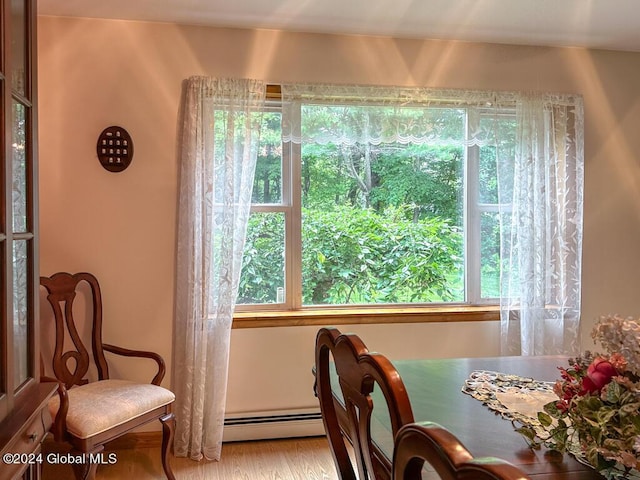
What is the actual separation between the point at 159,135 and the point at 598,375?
2504mm

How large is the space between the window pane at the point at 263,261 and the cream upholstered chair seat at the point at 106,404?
2.60ft

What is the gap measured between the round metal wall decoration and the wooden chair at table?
6.30 feet

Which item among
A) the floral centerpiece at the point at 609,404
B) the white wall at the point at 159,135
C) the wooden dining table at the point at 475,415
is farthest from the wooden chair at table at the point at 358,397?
the white wall at the point at 159,135

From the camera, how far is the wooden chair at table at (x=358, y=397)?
3.18 feet

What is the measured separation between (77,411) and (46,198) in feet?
3.93

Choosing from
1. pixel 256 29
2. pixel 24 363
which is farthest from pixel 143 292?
pixel 256 29

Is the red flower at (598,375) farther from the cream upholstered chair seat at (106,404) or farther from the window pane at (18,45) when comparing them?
the cream upholstered chair seat at (106,404)

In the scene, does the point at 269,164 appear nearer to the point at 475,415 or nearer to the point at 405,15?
the point at 405,15

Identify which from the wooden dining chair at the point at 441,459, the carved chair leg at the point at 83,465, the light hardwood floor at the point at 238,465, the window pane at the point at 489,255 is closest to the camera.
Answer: the wooden dining chair at the point at 441,459

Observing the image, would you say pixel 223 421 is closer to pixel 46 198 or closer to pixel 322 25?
pixel 46 198

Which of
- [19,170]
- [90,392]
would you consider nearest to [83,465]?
[90,392]

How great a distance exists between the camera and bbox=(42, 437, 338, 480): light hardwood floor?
105 inches

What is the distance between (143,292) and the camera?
297cm

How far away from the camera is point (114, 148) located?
2902 mm
